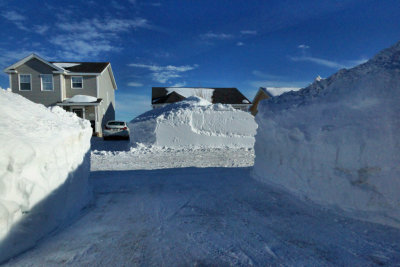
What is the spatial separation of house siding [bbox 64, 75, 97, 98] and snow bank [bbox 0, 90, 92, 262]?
758 inches

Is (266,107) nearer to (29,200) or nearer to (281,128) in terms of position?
(281,128)

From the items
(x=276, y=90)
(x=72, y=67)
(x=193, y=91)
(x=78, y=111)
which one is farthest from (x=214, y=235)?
(x=276, y=90)

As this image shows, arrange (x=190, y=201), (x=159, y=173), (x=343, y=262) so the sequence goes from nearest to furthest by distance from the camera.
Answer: (x=343, y=262)
(x=190, y=201)
(x=159, y=173)

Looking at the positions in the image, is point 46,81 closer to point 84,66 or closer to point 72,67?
point 72,67

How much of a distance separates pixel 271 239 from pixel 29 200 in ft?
9.54

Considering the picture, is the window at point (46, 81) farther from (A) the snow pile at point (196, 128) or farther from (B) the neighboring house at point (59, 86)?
(A) the snow pile at point (196, 128)

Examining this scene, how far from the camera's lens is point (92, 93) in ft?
70.4

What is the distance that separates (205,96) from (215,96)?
1.37 meters

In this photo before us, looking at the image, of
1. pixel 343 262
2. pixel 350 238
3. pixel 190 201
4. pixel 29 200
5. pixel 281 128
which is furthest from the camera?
pixel 281 128

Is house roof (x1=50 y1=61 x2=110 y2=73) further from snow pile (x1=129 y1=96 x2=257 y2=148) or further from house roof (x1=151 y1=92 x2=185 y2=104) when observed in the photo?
snow pile (x1=129 y1=96 x2=257 y2=148)

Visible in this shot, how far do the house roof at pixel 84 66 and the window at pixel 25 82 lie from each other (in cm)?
315

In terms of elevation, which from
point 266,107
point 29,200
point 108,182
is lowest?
point 108,182

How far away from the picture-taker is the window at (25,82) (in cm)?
2005

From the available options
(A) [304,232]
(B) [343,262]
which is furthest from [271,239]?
(B) [343,262]
